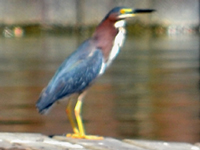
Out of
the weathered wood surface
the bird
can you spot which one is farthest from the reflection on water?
the weathered wood surface

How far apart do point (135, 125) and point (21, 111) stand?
1.62 m

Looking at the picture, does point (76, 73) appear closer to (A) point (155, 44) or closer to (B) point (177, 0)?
(A) point (155, 44)

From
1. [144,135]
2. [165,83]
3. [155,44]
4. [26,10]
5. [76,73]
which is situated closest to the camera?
[76,73]

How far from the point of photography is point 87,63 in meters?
6.38

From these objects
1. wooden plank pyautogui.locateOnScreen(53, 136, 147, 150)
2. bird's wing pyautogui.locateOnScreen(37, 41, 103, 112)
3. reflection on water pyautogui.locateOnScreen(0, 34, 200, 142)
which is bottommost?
reflection on water pyautogui.locateOnScreen(0, 34, 200, 142)

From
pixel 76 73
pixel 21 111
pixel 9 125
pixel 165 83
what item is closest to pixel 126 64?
pixel 165 83

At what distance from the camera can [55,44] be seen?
1980 cm

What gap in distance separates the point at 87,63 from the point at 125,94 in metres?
3.94

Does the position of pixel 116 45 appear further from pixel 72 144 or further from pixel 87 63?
pixel 72 144

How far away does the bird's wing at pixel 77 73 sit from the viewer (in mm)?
6246

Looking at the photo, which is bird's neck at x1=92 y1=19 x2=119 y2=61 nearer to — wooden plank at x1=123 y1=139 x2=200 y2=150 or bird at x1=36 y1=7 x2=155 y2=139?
bird at x1=36 y1=7 x2=155 y2=139

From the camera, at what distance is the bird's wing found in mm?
6246

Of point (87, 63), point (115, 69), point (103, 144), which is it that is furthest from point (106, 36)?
point (115, 69)

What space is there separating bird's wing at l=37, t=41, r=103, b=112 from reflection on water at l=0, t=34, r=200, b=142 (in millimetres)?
984
